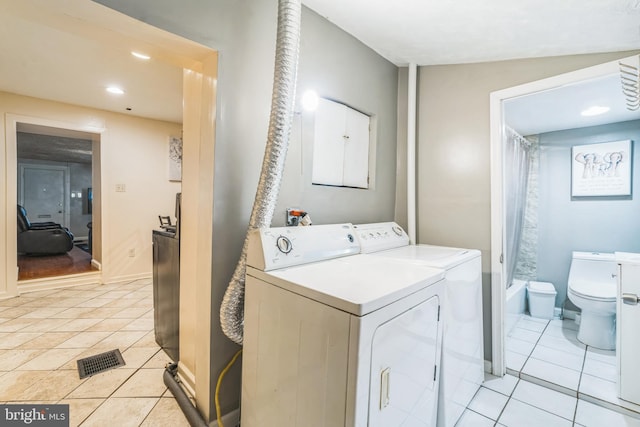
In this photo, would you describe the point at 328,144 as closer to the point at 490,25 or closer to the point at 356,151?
the point at 356,151

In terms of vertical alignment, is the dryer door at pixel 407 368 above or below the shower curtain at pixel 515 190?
below

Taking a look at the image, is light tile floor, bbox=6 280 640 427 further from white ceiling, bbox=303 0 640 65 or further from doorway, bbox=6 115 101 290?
white ceiling, bbox=303 0 640 65

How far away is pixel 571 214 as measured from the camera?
307 centimetres

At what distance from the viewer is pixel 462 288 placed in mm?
1570

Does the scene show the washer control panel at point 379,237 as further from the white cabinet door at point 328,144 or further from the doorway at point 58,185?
the doorway at point 58,185

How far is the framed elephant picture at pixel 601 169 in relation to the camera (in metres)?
2.75

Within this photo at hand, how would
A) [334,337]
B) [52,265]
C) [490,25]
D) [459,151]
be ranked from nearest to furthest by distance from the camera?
[334,337], [490,25], [459,151], [52,265]

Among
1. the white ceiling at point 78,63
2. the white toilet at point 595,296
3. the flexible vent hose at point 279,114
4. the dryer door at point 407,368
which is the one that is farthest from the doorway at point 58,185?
the white toilet at point 595,296

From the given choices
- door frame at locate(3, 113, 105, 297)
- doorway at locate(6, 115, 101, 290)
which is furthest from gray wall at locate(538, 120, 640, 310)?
door frame at locate(3, 113, 105, 297)

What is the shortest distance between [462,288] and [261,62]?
1.67 m

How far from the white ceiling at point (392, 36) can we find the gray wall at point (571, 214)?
1.04ft

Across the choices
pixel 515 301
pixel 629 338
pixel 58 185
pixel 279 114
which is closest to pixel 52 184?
pixel 58 185

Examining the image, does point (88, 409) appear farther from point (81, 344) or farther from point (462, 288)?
point (462, 288)

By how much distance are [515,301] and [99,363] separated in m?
3.75
